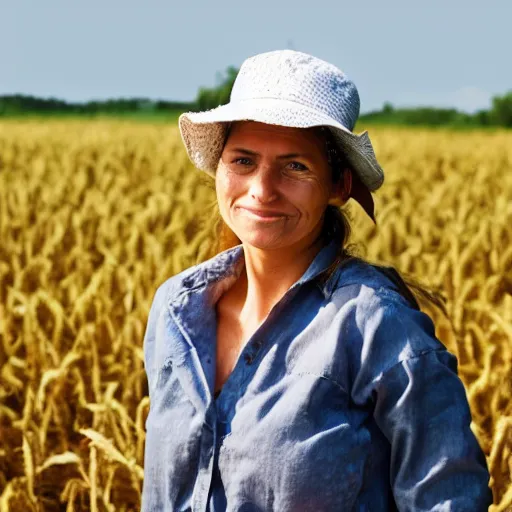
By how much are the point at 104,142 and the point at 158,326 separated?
12.3 meters

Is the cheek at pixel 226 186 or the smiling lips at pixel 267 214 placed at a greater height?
the cheek at pixel 226 186

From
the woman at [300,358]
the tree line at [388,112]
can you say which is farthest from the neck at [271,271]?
the tree line at [388,112]

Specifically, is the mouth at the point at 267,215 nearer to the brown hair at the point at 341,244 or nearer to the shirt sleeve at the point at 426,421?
the brown hair at the point at 341,244

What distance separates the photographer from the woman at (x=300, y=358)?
1679 millimetres

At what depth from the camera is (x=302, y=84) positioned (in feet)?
5.92

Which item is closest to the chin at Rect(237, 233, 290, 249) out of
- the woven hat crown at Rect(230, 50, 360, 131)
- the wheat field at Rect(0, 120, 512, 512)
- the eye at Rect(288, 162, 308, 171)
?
the eye at Rect(288, 162, 308, 171)

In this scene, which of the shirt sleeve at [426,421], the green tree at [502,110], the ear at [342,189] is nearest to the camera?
the shirt sleeve at [426,421]

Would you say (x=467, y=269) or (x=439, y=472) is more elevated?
(x=439, y=472)

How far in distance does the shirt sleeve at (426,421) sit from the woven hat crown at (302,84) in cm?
37

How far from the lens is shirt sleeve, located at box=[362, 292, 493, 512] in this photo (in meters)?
1.66

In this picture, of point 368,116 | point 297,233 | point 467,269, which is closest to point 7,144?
point 467,269

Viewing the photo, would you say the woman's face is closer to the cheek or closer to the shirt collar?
the cheek

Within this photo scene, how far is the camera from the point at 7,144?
520 inches

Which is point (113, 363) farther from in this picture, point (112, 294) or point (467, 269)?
point (467, 269)
